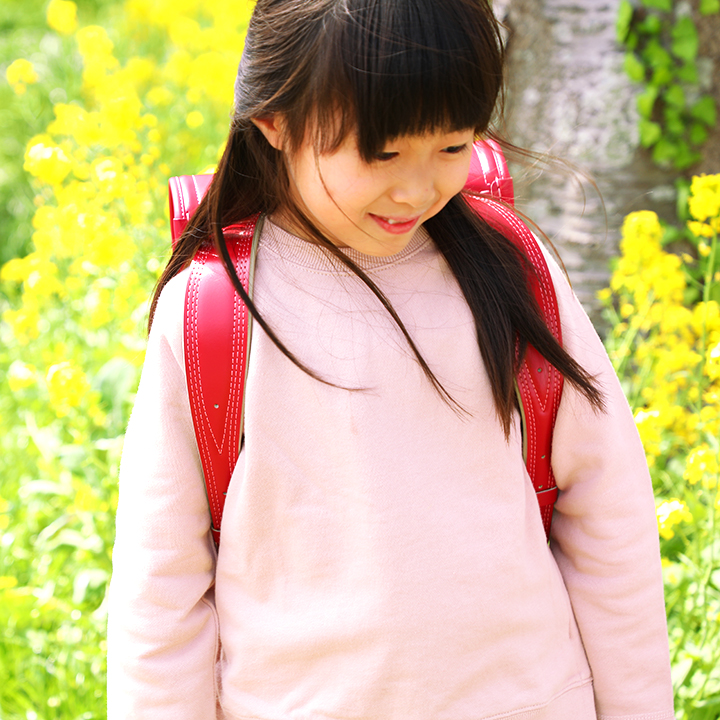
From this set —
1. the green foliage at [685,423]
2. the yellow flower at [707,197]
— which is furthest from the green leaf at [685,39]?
the yellow flower at [707,197]

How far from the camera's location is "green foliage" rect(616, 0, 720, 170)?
237 cm

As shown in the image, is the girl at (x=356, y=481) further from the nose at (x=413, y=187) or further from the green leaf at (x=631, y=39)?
the green leaf at (x=631, y=39)

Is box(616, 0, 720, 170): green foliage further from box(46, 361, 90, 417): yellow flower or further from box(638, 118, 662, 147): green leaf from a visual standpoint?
box(46, 361, 90, 417): yellow flower

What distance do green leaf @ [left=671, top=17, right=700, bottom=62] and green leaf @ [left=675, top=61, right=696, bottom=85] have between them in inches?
0.7

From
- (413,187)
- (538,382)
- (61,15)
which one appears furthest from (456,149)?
(61,15)

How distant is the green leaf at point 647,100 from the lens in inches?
95.0

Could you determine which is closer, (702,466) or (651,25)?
(702,466)

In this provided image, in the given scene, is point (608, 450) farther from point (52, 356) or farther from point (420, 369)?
point (52, 356)

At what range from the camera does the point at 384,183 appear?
0.93m

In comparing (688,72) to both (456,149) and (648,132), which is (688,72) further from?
(456,149)

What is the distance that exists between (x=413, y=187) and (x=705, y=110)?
190cm

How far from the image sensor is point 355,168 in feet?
3.00

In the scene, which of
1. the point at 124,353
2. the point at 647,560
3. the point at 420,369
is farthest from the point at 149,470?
the point at 124,353

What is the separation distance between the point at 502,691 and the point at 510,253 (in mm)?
589
